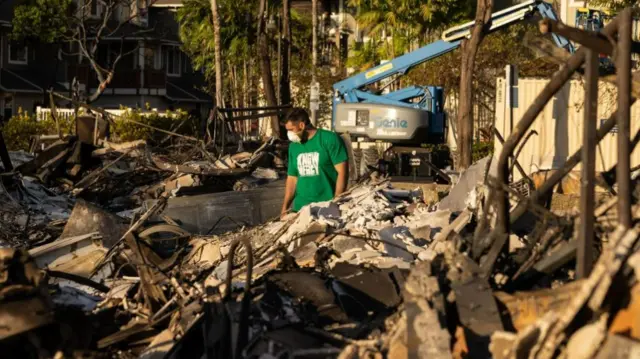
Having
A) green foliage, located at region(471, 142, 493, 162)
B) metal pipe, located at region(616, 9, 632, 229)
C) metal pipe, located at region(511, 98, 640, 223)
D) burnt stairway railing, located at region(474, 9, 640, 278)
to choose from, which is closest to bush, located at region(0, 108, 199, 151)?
green foliage, located at region(471, 142, 493, 162)

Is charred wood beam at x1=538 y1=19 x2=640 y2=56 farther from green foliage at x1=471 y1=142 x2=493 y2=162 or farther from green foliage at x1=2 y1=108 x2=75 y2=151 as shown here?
green foliage at x1=2 y1=108 x2=75 y2=151

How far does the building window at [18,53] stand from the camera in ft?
177

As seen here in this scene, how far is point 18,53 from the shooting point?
181 feet

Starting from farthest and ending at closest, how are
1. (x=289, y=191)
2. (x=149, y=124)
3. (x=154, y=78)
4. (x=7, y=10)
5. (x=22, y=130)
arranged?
(x=154, y=78)
(x=7, y=10)
(x=22, y=130)
(x=149, y=124)
(x=289, y=191)

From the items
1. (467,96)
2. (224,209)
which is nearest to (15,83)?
(467,96)

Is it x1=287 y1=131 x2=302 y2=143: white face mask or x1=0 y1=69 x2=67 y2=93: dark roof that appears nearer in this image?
x1=287 y1=131 x2=302 y2=143: white face mask

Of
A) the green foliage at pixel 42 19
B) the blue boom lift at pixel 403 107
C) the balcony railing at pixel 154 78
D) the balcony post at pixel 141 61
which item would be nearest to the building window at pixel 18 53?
the green foliage at pixel 42 19

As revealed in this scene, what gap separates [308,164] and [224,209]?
2.80 metres

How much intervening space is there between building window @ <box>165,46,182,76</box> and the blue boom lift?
4218 centimetres

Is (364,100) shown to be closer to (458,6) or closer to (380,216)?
(380,216)

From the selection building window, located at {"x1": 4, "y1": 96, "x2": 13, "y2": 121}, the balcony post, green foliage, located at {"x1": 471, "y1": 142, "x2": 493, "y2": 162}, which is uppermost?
the balcony post

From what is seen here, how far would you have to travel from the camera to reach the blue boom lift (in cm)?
2006

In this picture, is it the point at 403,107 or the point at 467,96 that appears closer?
the point at 467,96

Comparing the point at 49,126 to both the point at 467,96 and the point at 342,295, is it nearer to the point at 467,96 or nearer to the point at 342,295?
the point at 467,96
